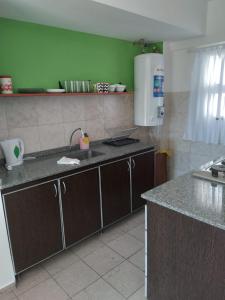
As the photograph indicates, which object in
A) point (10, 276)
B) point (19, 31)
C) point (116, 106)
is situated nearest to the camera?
point (10, 276)

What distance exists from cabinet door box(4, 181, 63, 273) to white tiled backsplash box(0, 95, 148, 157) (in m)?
0.66

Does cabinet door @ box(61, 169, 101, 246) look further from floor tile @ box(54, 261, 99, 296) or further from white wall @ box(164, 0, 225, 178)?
white wall @ box(164, 0, 225, 178)

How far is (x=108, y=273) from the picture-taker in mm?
1921

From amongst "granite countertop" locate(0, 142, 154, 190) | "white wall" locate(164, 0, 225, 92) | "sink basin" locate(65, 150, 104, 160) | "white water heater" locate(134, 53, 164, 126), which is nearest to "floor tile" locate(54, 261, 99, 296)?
"granite countertop" locate(0, 142, 154, 190)

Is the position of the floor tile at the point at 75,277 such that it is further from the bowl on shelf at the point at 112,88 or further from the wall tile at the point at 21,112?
the bowl on shelf at the point at 112,88

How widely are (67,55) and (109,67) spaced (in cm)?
63

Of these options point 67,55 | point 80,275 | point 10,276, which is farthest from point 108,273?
point 67,55

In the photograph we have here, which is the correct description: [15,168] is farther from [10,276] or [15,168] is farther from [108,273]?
[108,273]

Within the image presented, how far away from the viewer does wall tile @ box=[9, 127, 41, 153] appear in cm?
218

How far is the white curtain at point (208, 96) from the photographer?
2.68m

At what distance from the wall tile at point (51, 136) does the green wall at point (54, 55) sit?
440mm

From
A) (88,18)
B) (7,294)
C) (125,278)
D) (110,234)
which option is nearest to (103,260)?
(125,278)

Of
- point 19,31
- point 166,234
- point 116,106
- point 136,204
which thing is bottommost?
point 136,204

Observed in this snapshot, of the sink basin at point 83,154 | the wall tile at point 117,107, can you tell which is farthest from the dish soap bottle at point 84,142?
the wall tile at point 117,107
